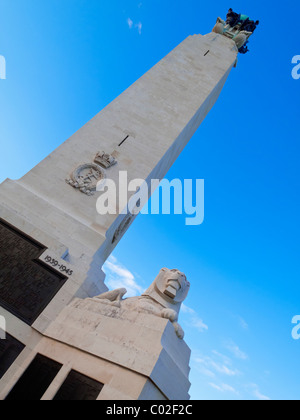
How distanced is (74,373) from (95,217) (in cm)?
424

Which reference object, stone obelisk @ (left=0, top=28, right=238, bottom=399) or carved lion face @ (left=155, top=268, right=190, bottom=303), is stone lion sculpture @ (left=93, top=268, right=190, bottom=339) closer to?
carved lion face @ (left=155, top=268, right=190, bottom=303)

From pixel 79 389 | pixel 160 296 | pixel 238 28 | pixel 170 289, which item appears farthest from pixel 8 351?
pixel 238 28

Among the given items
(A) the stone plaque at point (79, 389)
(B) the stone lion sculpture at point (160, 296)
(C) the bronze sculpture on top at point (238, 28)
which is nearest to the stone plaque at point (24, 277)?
(B) the stone lion sculpture at point (160, 296)

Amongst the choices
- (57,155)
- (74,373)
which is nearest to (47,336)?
(74,373)

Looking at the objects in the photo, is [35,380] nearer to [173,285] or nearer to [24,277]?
[24,277]

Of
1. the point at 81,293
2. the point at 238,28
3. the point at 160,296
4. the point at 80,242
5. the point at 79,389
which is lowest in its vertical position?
the point at 79,389

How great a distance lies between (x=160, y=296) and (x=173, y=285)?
0.35m

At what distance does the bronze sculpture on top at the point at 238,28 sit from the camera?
17984 mm

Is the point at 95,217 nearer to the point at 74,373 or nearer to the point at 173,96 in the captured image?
the point at 74,373

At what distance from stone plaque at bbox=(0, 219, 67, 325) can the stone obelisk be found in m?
0.02

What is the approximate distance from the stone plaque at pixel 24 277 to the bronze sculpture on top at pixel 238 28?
17.6 metres

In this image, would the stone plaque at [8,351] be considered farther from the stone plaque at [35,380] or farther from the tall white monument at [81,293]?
the stone plaque at [35,380]

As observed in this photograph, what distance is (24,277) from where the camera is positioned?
6.11 metres
